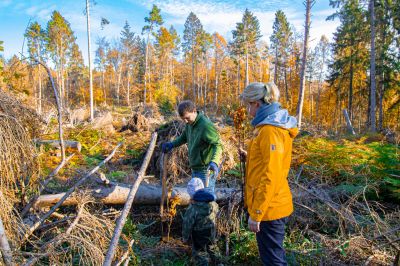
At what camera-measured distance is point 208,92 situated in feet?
149

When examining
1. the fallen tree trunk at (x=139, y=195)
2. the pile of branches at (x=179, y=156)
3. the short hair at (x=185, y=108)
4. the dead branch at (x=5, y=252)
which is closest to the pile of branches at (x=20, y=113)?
the dead branch at (x=5, y=252)

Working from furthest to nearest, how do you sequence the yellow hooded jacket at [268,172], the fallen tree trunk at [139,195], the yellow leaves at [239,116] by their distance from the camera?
the fallen tree trunk at [139,195] → the yellow leaves at [239,116] → the yellow hooded jacket at [268,172]

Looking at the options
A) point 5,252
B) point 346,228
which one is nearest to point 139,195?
point 5,252

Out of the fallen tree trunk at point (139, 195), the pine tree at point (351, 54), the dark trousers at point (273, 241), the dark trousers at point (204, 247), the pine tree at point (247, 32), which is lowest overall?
the dark trousers at point (204, 247)

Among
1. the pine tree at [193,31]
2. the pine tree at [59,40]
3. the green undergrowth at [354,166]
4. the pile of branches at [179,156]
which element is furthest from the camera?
the pine tree at [193,31]

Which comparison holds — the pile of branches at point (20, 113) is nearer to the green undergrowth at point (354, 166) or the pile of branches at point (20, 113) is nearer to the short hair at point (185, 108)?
the short hair at point (185, 108)

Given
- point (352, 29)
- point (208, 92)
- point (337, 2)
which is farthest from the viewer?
point (208, 92)

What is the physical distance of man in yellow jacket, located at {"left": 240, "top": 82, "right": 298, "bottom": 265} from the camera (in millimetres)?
2203

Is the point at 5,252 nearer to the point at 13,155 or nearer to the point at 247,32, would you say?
the point at 13,155

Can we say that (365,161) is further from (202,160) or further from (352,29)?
(352,29)

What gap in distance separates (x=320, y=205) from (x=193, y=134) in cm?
252

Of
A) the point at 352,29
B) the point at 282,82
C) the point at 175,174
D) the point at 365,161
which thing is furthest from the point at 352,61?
the point at 175,174

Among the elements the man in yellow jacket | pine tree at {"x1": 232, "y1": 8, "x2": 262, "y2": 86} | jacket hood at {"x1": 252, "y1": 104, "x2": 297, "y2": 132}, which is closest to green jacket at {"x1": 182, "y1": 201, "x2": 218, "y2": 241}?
the man in yellow jacket

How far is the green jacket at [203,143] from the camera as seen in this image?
11.6 ft
